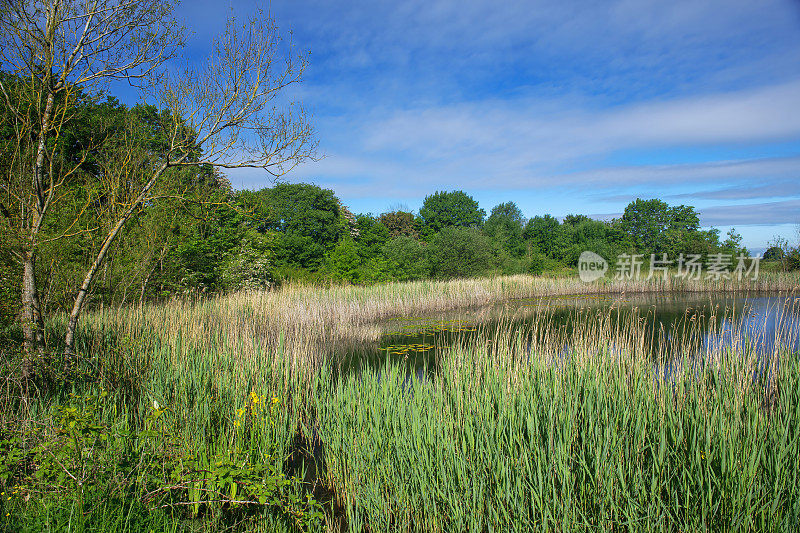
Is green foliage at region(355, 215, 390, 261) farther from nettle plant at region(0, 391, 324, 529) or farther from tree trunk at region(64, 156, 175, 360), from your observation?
nettle plant at region(0, 391, 324, 529)

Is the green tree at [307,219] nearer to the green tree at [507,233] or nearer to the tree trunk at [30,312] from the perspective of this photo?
the green tree at [507,233]

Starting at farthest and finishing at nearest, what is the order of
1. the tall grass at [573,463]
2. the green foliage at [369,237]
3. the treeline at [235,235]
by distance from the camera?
the green foliage at [369,237], the treeline at [235,235], the tall grass at [573,463]

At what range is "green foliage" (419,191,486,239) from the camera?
39812 millimetres

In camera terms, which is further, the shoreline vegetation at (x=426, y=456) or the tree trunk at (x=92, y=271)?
the tree trunk at (x=92, y=271)

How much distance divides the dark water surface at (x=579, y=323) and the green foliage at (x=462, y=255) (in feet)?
17.1

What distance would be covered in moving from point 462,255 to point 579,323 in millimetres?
15144

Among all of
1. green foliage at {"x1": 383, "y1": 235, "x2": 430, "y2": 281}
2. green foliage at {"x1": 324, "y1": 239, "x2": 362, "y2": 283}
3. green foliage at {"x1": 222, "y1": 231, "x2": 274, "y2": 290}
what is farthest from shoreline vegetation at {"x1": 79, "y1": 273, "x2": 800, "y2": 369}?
green foliage at {"x1": 383, "y1": 235, "x2": 430, "y2": 281}

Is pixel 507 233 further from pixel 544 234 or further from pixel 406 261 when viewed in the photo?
pixel 406 261

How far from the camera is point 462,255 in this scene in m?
22.1

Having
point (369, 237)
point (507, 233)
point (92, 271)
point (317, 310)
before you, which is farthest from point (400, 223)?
point (92, 271)

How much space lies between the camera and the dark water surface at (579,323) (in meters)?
6.67

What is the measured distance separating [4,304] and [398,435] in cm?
473

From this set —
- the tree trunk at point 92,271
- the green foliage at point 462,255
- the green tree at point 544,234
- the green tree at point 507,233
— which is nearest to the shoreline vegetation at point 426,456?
the tree trunk at point 92,271

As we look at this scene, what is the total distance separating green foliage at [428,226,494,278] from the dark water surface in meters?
5.22
